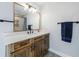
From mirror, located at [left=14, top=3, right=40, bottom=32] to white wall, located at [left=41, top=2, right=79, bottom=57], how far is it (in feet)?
1.61

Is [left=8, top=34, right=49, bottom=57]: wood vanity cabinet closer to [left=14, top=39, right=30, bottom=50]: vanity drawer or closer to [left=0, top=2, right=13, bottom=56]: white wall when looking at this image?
[left=14, top=39, right=30, bottom=50]: vanity drawer

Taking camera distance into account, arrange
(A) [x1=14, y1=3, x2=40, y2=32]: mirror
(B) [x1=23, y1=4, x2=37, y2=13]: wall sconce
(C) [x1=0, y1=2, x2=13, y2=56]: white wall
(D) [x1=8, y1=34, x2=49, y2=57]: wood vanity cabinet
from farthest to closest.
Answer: (B) [x1=23, y1=4, x2=37, y2=13]: wall sconce < (A) [x1=14, y1=3, x2=40, y2=32]: mirror < (C) [x1=0, y1=2, x2=13, y2=56]: white wall < (D) [x1=8, y1=34, x2=49, y2=57]: wood vanity cabinet

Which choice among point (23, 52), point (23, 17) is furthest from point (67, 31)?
point (23, 52)

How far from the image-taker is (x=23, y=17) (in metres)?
3.03

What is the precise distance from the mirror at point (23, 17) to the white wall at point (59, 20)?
0.49 meters

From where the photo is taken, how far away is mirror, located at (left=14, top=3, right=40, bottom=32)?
2.75 m

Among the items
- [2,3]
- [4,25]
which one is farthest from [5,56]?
[2,3]

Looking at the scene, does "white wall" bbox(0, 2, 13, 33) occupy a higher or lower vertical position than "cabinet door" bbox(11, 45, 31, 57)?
higher

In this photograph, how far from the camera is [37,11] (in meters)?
3.93

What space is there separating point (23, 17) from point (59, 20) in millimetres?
1314

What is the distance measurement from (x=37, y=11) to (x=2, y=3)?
185 cm

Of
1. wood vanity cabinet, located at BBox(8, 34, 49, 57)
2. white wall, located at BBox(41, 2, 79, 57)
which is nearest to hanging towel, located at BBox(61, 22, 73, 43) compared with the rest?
white wall, located at BBox(41, 2, 79, 57)

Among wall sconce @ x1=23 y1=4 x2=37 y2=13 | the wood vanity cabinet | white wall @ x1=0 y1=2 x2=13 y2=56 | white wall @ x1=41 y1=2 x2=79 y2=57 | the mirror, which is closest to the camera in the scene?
the wood vanity cabinet

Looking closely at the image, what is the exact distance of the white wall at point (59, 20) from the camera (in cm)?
294
